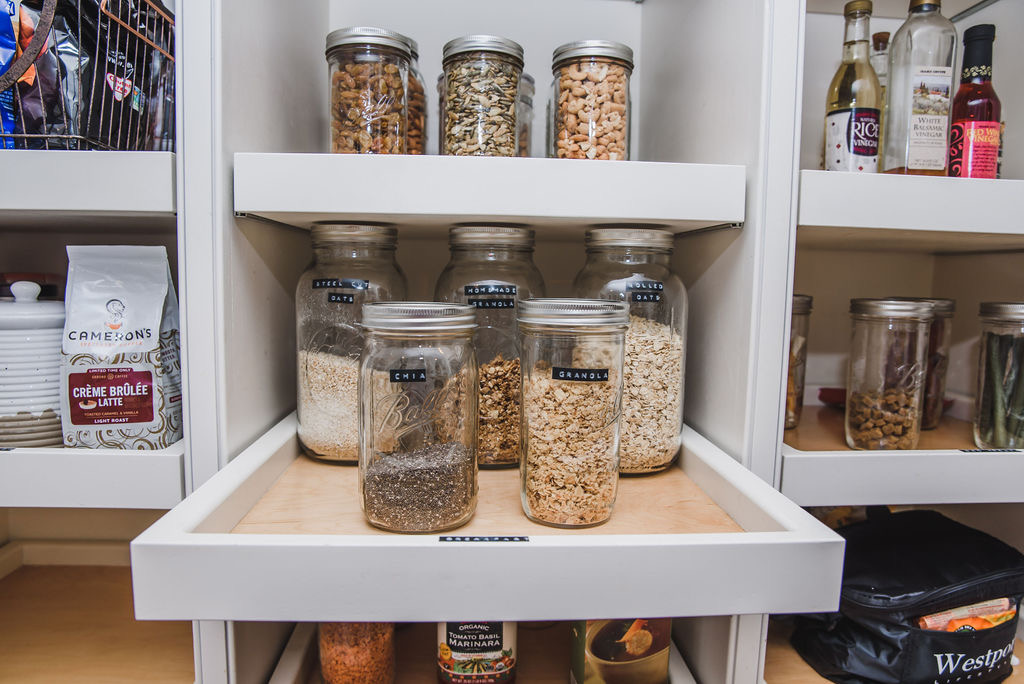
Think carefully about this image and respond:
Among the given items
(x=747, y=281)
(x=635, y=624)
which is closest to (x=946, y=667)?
(x=635, y=624)

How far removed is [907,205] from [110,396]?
1087mm

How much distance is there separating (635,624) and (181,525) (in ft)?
1.98

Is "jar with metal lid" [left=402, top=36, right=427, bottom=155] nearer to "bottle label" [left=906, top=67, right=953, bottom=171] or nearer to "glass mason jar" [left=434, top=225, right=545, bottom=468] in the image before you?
"glass mason jar" [left=434, top=225, right=545, bottom=468]

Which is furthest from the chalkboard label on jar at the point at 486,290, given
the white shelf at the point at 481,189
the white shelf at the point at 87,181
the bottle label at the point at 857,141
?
the bottle label at the point at 857,141

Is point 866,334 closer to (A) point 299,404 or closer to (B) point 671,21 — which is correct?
(B) point 671,21

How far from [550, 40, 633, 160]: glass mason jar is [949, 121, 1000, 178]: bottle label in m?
0.53

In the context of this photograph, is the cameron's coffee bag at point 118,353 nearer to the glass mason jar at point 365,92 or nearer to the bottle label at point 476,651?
the glass mason jar at point 365,92

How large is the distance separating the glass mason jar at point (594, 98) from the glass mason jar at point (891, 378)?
0.49m

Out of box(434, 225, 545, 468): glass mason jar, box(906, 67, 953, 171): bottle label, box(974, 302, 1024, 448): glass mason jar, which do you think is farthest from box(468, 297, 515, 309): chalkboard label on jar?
box(974, 302, 1024, 448): glass mason jar

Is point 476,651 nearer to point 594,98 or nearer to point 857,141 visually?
point 594,98

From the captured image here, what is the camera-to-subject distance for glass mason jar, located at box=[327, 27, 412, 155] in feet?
2.92

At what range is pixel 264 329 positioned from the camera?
0.92 m

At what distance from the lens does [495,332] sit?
0.93 m

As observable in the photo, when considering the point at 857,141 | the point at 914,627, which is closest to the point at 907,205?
the point at 857,141
